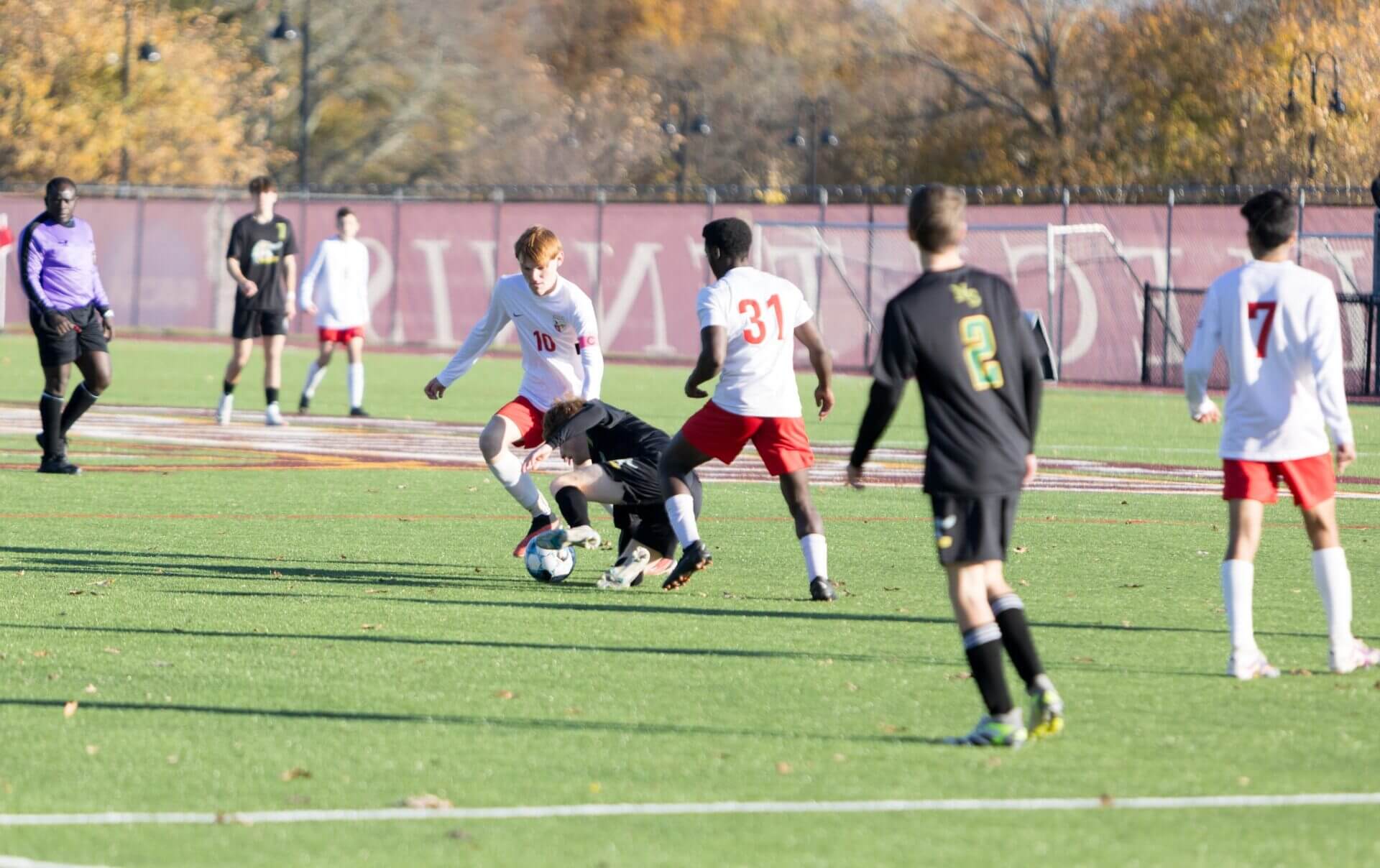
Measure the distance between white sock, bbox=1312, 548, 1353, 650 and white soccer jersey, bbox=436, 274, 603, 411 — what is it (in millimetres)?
4019

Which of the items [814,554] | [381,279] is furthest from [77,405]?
[381,279]

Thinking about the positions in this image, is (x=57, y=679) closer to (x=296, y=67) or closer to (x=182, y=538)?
(x=182, y=538)

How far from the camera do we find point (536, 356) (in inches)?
424

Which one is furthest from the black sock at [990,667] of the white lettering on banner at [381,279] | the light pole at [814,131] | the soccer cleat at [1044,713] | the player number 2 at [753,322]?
the light pole at [814,131]

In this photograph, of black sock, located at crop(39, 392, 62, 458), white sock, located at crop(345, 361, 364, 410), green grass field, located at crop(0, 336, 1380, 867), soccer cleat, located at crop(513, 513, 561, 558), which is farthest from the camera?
white sock, located at crop(345, 361, 364, 410)

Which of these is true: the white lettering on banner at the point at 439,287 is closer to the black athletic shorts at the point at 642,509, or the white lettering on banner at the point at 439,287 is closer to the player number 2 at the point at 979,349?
the black athletic shorts at the point at 642,509

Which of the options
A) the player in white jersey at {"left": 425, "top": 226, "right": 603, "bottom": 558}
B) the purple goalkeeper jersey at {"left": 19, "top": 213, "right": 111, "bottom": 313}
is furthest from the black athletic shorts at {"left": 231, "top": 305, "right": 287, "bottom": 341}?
the player in white jersey at {"left": 425, "top": 226, "right": 603, "bottom": 558}

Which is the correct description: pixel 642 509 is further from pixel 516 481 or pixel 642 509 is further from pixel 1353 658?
pixel 1353 658

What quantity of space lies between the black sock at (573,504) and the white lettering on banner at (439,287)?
98.2 ft

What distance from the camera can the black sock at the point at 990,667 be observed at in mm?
6270

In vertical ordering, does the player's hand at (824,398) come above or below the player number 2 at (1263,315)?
below

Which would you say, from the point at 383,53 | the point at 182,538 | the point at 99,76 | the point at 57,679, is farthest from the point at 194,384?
the point at 383,53

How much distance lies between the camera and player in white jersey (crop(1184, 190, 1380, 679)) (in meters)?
7.31

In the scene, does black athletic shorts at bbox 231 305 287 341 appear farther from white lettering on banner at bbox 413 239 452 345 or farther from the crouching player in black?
white lettering on banner at bbox 413 239 452 345
